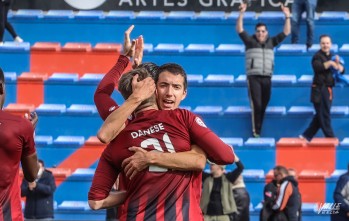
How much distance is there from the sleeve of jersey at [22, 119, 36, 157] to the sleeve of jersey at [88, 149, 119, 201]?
587mm

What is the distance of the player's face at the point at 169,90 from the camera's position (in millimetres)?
5230

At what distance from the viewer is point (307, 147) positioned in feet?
50.1

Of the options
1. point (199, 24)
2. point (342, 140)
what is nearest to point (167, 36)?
point (199, 24)

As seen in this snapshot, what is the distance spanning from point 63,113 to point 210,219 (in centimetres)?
437

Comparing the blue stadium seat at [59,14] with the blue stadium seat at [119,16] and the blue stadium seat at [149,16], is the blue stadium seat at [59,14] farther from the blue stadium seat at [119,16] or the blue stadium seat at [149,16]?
the blue stadium seat at [149,16]

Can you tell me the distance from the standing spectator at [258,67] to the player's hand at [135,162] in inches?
403

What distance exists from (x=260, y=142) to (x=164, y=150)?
10200 millimetres

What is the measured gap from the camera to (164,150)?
5211mm

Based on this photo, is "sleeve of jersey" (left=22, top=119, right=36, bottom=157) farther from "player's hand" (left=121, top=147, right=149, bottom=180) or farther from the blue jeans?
the blue jeans

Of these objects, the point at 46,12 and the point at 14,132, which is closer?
the point at 14,132

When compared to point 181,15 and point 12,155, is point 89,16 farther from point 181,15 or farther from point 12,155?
point 12,155

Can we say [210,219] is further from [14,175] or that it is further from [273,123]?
[14,175]

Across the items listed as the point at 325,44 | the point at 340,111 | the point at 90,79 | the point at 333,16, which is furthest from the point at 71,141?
the point at 333,16

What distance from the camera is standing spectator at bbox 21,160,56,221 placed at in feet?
41.8
